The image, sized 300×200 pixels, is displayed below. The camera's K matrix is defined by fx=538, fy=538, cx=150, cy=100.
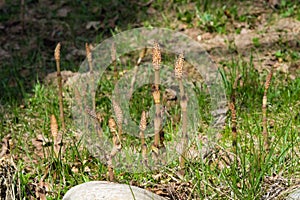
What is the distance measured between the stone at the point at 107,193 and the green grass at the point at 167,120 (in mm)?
254

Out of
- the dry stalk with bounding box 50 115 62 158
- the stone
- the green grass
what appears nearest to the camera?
the stone

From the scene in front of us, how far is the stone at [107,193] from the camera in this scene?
257 cm

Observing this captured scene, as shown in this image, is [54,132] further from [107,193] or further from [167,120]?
[167,120]

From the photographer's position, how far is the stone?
257 centimetres

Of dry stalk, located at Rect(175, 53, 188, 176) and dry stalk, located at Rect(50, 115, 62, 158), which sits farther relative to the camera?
dry stalk, located at Rect(50, 115, 62, 158)

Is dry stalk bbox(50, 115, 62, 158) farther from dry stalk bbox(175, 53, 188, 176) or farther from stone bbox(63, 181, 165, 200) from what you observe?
dry stalk bbox(175, 53, 188, 176)

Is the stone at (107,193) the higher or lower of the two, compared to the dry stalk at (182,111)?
lower

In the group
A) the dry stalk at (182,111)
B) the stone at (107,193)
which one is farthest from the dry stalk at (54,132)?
the dry stalk at (182,111)

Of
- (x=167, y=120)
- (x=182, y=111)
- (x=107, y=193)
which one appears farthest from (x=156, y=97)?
(x=167, y=120)

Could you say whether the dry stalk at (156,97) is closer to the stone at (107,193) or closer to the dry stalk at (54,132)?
the stone at (107,193)

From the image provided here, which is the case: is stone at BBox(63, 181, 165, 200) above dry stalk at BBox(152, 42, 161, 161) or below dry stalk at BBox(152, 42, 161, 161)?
below

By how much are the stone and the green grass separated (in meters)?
0.25

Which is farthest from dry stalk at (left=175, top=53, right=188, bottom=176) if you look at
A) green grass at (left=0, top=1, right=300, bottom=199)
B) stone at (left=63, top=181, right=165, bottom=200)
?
stone at (left=63, top=181, right=165, bottom=200)

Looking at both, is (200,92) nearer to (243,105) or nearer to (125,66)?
(243,105)
